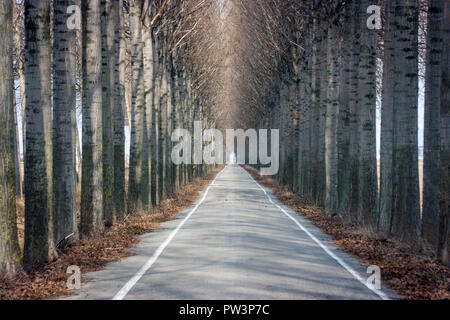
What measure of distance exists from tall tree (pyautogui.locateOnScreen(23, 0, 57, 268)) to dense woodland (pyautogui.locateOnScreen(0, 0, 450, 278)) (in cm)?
2

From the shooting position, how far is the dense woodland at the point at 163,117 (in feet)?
35.2

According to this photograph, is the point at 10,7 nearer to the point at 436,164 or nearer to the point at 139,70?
the point at 436,164

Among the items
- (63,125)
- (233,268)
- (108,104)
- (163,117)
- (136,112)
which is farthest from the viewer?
(163,117)

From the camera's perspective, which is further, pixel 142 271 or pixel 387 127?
pixel 387 127

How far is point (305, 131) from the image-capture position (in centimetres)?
3011

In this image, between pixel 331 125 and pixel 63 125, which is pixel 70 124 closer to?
pixel 63 125

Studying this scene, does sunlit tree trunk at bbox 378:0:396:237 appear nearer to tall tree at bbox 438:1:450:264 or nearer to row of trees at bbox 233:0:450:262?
row of trees at bbox 233:0:450:262

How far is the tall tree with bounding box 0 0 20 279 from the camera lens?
29.7 ft

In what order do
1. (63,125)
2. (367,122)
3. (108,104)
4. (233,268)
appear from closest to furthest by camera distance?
(233,268) → (63,125) → (367,122) → (108,104)

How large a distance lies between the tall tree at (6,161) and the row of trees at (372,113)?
7566 millimetres

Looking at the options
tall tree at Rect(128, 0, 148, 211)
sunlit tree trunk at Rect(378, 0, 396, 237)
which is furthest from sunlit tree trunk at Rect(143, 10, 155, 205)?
sunlit tree trunk at Rect(378, 0, 396, 237)

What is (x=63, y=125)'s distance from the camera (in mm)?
12555

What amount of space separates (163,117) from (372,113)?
14391 millimetres

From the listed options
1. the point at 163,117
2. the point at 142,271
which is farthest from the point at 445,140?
the point at 163,117
